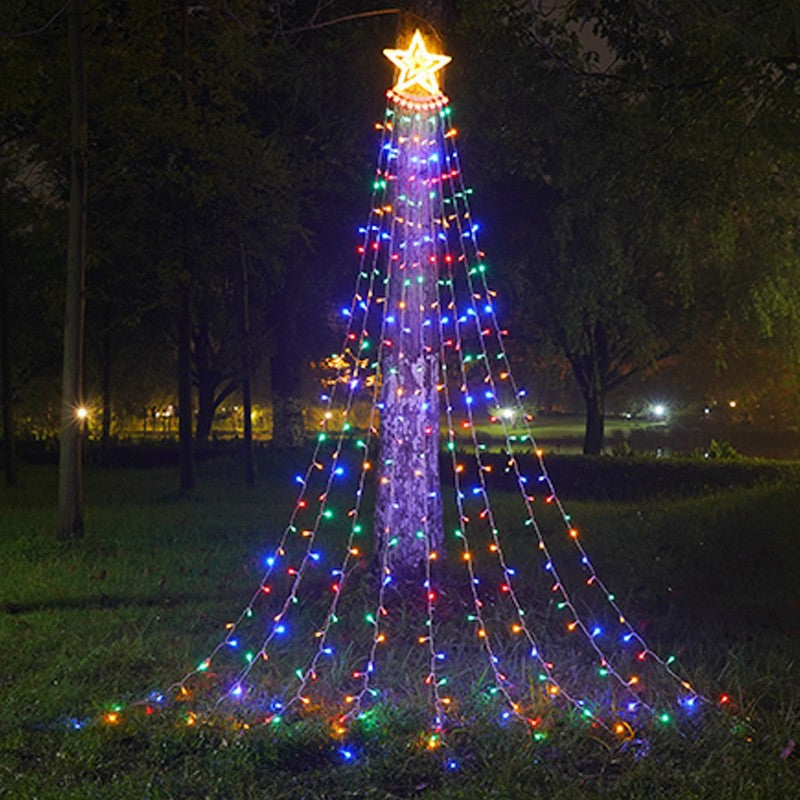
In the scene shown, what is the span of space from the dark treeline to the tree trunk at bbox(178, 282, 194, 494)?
48mm

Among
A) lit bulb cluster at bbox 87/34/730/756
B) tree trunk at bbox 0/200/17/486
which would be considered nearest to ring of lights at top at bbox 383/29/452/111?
lit bulb cluster at bbox 87/34/730/756

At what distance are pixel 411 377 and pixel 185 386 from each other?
11441 millimetres

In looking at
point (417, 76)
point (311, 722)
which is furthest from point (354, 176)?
point (311, 722)

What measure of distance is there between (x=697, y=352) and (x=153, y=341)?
16.5 metres

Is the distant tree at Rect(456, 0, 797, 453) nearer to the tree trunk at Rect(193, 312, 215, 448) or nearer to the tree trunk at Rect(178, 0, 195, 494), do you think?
the tree trunk at Rect(178, 0, 195, 494)

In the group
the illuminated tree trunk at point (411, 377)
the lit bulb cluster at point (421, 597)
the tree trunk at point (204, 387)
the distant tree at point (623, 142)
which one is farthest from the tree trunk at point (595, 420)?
the illuminated tree trunk at point (411, 377)

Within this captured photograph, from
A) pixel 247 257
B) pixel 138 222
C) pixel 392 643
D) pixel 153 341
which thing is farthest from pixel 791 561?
pixel 153 341

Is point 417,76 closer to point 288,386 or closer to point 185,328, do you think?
point 185,328

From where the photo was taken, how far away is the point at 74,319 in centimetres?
1337

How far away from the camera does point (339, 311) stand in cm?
3050

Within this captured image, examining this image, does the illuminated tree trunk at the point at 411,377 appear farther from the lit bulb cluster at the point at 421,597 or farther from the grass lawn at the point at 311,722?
the grass lawn at the point at 311,722

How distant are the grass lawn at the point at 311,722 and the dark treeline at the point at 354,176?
4953 mm

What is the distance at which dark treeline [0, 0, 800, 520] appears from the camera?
44.2 feet

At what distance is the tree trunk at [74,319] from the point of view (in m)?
13.4
